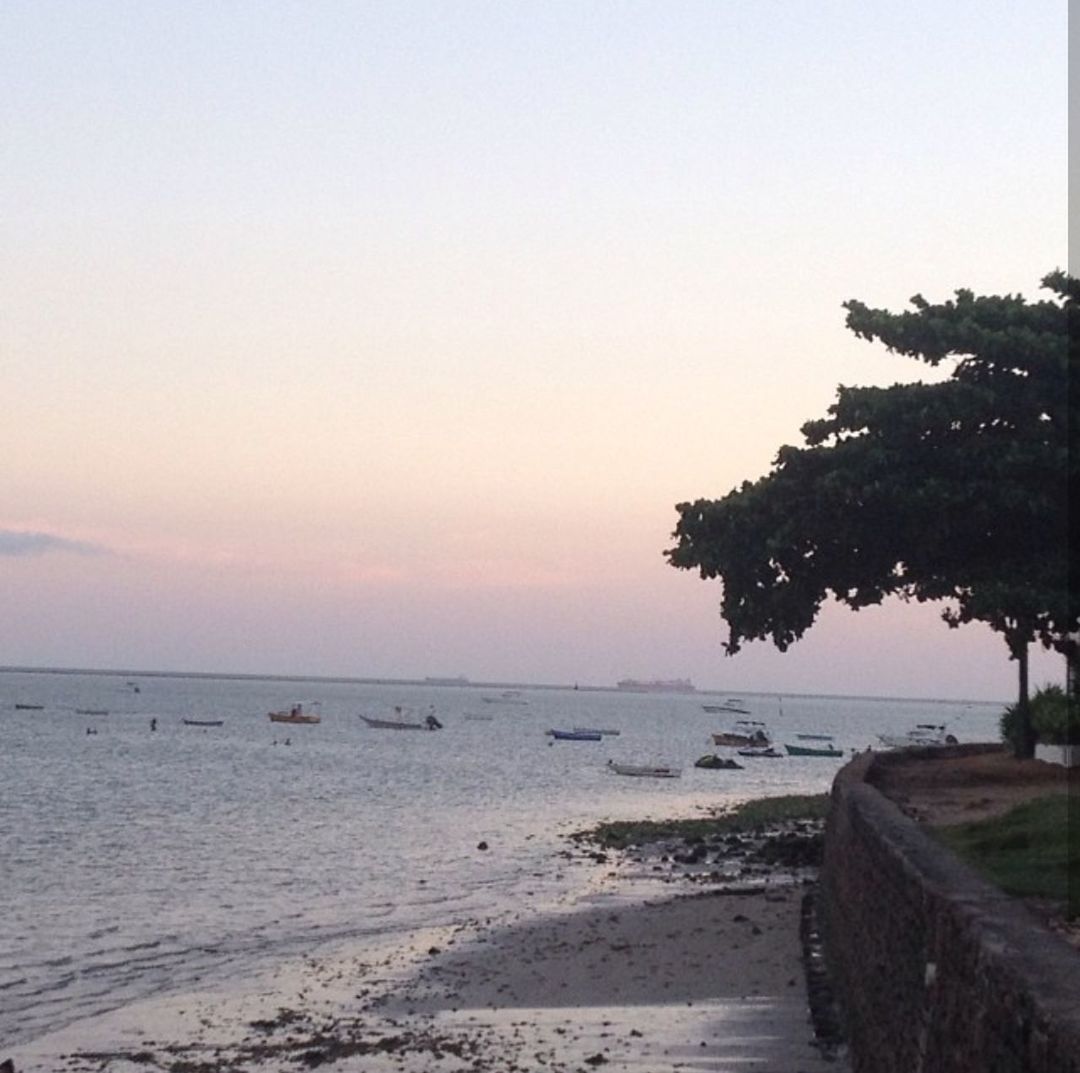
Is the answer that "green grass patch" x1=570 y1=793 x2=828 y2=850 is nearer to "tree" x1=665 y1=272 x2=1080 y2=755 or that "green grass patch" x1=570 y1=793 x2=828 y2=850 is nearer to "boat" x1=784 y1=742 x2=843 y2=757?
"tree" x1=665 y1=272 x2=1080 y2=755

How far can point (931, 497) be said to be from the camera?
88.4 feet

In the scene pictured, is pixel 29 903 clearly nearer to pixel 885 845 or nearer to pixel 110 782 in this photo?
pixel 885 845

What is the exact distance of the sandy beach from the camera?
16.8m

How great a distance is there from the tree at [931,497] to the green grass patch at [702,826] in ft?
49.6

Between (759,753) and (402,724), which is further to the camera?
(402,724)

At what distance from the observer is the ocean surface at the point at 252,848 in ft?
88.1

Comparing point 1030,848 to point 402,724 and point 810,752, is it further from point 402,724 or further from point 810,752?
point 402,724

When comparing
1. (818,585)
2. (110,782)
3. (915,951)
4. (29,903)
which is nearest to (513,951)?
(818,585)

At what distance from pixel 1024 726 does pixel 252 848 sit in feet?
70.5

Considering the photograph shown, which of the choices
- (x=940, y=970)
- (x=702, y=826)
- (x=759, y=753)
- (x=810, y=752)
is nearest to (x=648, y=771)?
(x=759, y=753)

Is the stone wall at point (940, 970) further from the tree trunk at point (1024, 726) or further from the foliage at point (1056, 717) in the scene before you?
the tree trunk at point (1024, 726)

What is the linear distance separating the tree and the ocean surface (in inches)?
318

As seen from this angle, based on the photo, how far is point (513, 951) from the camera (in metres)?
25.1

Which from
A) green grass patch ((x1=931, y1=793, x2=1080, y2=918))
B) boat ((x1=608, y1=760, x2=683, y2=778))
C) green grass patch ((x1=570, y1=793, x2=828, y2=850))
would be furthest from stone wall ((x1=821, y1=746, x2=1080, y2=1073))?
boat ((x1=608, y1=760, x2=683, y2=778))
